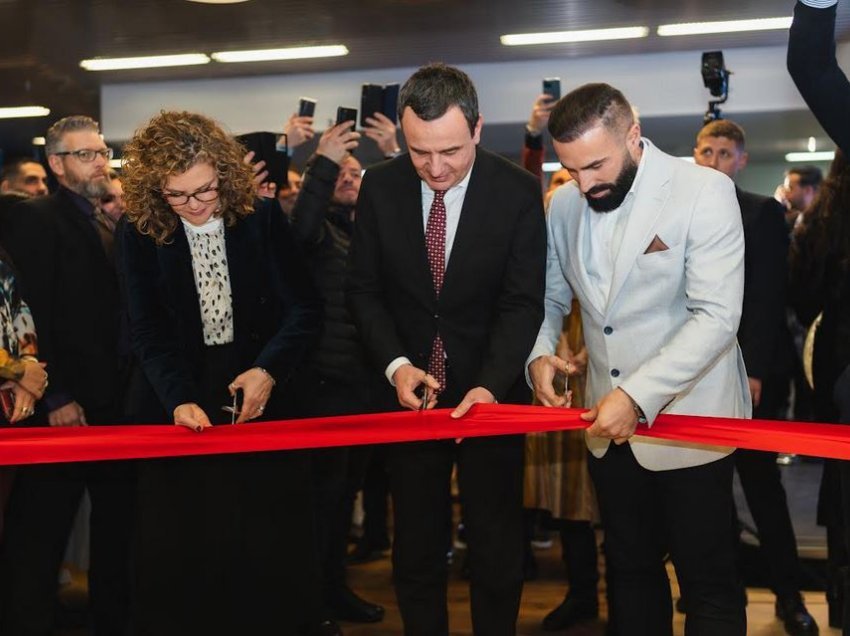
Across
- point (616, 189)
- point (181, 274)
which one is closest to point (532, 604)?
point (181, 274)

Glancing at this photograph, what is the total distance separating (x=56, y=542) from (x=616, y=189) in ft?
6.75

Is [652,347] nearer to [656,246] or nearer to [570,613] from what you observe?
[656,246]

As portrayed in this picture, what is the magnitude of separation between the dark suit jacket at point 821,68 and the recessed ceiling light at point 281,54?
8.91 meters

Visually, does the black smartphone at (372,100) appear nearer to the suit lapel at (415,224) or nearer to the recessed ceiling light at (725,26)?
the suit lapel at (415,224)

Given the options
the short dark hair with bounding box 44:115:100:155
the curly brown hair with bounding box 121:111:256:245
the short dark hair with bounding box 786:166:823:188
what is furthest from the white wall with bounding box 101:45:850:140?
the curly brown hair with bounding box 121:111:256:245

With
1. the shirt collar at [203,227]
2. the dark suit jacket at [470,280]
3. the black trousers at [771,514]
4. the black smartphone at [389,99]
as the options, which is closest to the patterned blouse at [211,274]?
the shirt collar at [203,227]

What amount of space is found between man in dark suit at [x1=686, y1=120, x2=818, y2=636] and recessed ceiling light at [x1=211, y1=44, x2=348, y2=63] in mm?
7824

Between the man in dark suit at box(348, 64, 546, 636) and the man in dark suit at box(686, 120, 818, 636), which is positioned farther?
the man in dark suit at box(686, 120, 818, 636)

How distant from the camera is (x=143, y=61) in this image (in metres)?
11.4

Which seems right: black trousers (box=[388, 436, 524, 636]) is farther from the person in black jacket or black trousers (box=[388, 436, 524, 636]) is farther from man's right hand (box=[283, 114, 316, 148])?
man's right hand (box=[283, 114, 316, 148])

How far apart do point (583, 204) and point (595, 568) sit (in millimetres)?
1739

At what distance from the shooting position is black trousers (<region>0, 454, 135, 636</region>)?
3373mm

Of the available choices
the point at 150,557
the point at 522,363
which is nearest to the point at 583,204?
the point at 522,363

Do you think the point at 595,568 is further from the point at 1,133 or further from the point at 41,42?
the point at 1,133
